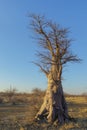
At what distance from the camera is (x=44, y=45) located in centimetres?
1991

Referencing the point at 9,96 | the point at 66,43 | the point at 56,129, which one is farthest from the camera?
the point at 9,96

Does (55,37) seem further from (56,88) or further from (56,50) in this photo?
(56,88)

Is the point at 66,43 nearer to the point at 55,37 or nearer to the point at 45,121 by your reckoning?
the point at 55,37

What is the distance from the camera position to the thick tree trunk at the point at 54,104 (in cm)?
1922

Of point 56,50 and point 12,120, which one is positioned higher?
point 56,50

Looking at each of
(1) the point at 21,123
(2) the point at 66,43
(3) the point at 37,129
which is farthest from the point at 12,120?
(2) the point at 66,43

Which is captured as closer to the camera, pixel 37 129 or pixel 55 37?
pixel 37 129

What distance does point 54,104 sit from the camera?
1934 centimetres

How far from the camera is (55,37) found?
19.5m

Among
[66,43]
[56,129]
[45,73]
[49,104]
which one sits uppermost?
[66,43]

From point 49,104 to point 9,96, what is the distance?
2494 centimetres

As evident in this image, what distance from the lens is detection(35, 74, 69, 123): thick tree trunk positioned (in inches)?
757

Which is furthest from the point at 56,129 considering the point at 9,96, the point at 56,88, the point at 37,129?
the point at 9,96

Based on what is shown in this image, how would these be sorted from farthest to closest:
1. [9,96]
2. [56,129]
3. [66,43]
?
1. [9,96]
2. [66,43]
3. [56,129]
